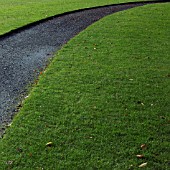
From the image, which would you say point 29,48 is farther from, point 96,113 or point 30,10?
point 30,10

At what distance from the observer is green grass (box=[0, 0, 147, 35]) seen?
15.5 metres

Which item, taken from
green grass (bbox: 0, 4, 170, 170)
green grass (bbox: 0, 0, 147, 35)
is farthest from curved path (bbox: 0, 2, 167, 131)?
green grass (bbox: 0, 0, 147, 35)

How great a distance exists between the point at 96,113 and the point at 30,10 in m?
13.0

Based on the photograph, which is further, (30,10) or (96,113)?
(30,10)

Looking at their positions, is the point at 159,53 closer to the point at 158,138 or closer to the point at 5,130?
the point at 158,138

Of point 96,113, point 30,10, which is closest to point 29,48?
point 96,113

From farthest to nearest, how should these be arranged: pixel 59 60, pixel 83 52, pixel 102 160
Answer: pixel 83 52
pixel 59 60
pixel 102 160

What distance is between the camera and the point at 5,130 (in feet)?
21.2

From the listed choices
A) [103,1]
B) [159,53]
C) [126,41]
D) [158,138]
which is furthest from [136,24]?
[158,138]

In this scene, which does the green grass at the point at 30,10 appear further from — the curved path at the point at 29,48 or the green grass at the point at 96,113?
the green grass at the point at 96,113

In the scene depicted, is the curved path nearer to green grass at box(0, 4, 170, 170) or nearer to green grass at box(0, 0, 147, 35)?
green grass at box(0, 4, 170, 170)

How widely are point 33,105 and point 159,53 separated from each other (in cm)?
543

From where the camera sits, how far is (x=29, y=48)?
38.4 feet

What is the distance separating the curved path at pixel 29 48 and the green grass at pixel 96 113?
0.35 m
